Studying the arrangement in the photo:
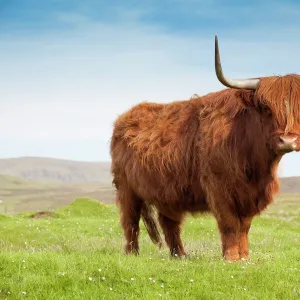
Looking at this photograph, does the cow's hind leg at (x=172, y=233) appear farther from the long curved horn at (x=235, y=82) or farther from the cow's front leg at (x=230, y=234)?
the long curved horn at (x=235, y=82)

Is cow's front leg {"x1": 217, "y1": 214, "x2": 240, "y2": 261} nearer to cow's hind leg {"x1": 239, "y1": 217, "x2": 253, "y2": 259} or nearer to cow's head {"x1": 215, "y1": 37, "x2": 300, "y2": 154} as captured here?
cow's hind leg {"x1": 239, "y1": 217, "x2": 253, "y2": 259}

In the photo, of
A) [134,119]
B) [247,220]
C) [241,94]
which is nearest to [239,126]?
[241,94]

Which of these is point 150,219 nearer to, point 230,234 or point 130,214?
point 130,214

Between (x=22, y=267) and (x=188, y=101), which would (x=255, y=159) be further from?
(x=22, y=267)

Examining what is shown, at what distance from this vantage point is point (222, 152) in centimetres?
970

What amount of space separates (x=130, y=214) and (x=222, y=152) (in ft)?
10.3

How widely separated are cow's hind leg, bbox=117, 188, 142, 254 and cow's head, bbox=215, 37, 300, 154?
12.0ft

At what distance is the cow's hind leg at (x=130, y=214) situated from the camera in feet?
39.5

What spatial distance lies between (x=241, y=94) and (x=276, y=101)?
86 centimetres

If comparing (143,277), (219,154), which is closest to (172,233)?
(219,154)

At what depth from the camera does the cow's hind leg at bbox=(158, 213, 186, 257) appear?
12008 mm

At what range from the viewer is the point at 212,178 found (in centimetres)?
980

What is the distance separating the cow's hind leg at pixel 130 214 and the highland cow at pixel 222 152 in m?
0.17

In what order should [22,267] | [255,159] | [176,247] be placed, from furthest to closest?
[176,247]
[255,159]
[22,267]
